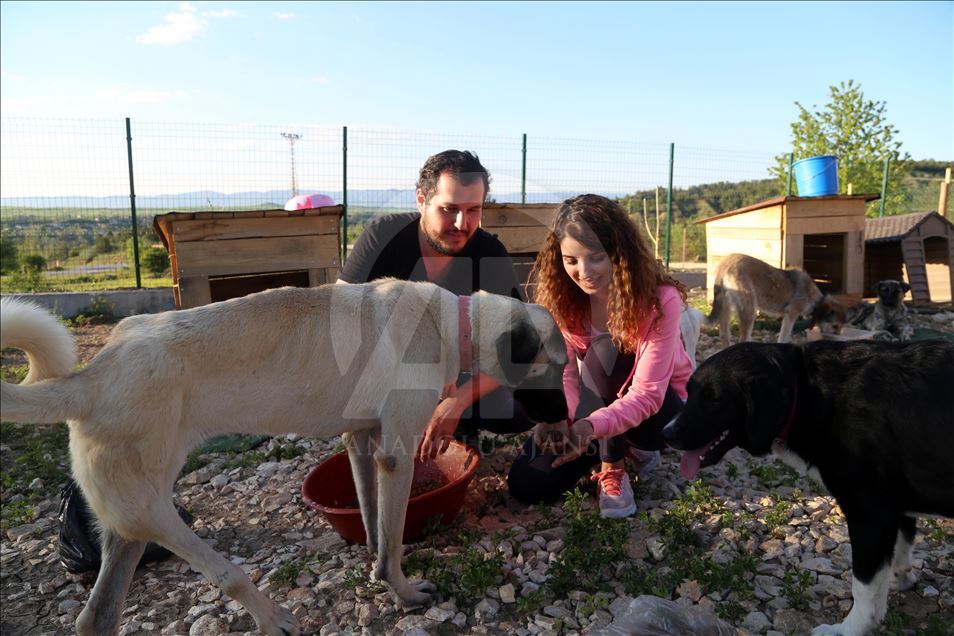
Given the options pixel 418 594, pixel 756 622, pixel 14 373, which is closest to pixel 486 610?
pixel 418 594

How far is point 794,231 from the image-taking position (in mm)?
9266

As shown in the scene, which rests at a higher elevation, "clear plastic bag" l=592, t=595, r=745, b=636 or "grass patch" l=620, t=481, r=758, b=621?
"clear plastic bag" l=592, t=595, r=745, b=636

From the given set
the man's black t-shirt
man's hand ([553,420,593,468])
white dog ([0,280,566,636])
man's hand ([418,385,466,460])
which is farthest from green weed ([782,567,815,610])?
the man's black t-shirt

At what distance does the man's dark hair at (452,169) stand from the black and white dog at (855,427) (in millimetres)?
1683

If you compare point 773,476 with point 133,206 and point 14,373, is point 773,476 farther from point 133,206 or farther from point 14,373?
point 133,206

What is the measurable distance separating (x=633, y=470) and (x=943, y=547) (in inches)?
63.1

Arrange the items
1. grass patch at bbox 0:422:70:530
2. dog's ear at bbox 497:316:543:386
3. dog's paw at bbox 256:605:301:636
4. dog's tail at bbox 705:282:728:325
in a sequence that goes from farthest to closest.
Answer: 1. dog's tail at bbox 705:282:728:325
2. grass patch at bbox 0:422:70:530
3. dog's ear at bbox 497:316:543:386
4. dog's paw at bbox 256:605:301:636

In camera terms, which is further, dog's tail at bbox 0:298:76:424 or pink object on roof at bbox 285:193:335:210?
pink object on roof at bbox 285:193:335:210

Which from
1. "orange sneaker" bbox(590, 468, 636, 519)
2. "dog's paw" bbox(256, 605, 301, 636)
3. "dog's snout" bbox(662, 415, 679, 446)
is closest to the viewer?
"dog's paw" bbox(256, 605, 301, 636)

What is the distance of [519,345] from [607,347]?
0.95 m

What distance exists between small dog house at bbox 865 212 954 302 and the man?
9.59 meters

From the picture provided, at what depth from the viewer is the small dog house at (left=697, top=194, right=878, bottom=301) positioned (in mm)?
9234

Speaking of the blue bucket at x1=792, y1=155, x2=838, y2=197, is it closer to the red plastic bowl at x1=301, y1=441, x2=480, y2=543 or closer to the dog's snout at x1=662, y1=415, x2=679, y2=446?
the red plastic bowl at x1=301, y1=441, x2=480, y2=543

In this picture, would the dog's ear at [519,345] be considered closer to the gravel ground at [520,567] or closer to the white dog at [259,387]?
the white dog at [259,387]
